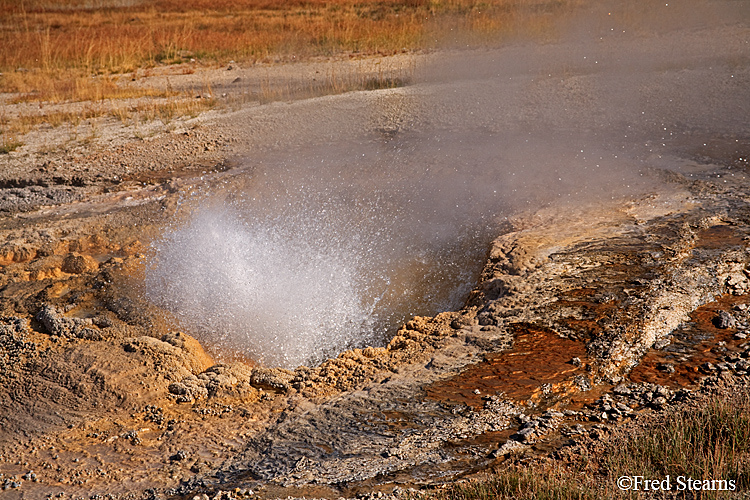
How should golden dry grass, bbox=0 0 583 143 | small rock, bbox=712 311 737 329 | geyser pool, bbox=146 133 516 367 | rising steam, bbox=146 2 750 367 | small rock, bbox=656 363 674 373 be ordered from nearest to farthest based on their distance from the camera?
small rock, bbox=656 363 674 373 → small rock, bbox=712 311 737 329 → geyser pool, bbox=146 133 516 367 → rising steam, bbox=146 2 750 367 → golden dry grass, bbox=0 0 583 143

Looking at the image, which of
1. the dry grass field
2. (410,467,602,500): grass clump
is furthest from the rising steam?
the dry grass field

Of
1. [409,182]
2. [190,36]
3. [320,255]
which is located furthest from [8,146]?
[190,36]

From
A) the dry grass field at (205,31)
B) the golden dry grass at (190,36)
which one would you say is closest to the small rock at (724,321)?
the golden dry grass at (190,36)

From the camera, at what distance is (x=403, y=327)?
394cm

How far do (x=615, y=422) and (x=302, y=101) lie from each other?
21.1ft

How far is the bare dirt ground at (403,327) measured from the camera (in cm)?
277

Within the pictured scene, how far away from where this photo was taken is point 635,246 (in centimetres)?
417

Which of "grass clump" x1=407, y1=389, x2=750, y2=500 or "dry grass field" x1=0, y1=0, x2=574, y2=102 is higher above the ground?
"dry grass field" x1=0, y1=0, x2=574, y2=102

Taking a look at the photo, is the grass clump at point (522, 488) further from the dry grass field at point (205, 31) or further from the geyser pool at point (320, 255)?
the dry grass field at point (205, 31)

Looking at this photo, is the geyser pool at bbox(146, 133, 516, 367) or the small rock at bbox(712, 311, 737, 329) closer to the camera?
the small rock at bbox(712, 311, 737, 329)

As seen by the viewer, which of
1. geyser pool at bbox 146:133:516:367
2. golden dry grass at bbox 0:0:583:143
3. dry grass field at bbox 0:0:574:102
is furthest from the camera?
dry grass field at bbox 0:0:574:102

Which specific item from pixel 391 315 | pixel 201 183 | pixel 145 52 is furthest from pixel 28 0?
pixel 391 315

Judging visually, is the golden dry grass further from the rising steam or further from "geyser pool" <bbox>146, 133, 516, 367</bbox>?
"geyser pool" <bbox>146, 133, 516, 367</bbox>

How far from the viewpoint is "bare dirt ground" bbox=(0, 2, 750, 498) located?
2770 mm
